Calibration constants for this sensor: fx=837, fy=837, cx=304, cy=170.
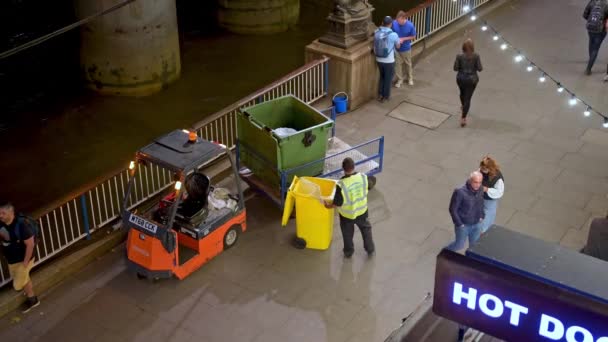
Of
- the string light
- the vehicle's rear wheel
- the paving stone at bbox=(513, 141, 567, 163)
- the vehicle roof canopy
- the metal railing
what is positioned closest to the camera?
the vehicle roof canopy

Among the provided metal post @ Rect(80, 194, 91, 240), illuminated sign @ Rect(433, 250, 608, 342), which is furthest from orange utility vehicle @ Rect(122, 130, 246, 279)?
illuminated sign @ Rect(433, 250, 608, 342)

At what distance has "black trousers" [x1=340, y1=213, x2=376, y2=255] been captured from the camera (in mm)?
11055

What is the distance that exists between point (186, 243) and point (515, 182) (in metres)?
5.33

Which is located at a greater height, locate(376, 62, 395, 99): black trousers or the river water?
locate(376, 62, 395, 99): black trousers

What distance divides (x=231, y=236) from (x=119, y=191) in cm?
279

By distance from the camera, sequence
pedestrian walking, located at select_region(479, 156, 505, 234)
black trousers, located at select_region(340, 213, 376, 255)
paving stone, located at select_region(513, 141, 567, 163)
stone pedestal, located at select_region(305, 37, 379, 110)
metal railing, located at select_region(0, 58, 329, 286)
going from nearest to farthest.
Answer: pedestrian walking, located at select_region(479, 156, 505, 234) < black trousers, located at select_region(340, 213, 376, 255) < metal railing, located at select_region(0, 58, 329, 286) < paving stone, located at select_region(513, 141, 567, 163) < stone pedestal, located at select_region(305, 37, 379, 110)

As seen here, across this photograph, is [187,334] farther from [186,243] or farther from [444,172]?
[444,172]

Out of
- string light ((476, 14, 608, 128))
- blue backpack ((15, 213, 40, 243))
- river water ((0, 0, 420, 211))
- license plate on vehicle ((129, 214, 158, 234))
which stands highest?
blue backpack ((15, 213, 40, 243))

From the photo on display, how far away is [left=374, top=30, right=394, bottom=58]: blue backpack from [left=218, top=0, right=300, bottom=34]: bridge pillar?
8.07m

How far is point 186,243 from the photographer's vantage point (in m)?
11.4

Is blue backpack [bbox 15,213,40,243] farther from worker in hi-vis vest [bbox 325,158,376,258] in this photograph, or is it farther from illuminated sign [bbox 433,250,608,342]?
illuminated sign [bbox 433,250,608,342]

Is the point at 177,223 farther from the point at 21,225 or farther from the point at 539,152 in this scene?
the point at 539,152

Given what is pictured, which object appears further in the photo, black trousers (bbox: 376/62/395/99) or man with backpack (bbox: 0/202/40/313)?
black trousers (bbox: 376/62/395/99)

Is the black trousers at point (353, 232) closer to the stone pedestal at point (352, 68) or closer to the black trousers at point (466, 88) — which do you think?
the black trousers at point (466, 88)
